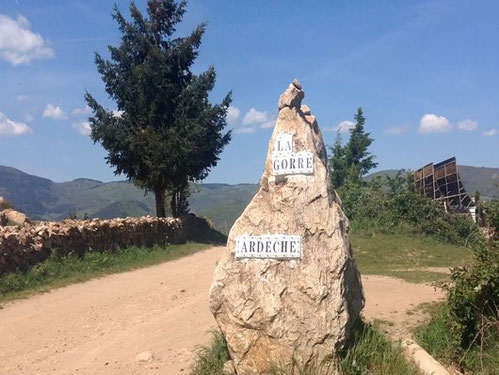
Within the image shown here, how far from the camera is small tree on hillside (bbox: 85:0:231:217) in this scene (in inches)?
891

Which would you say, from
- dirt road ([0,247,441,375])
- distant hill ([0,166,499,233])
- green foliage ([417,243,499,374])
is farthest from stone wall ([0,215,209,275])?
distant hill ([0,166,499,233])

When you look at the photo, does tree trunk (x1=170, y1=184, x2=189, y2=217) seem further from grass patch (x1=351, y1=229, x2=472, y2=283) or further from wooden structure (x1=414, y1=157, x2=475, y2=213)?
wooden structure (x1=414, y1=157, x2=475, y2=213)

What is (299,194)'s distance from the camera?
5.60 meters

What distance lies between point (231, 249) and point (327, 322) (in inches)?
46.7

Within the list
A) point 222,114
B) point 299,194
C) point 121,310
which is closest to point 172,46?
point 222,114

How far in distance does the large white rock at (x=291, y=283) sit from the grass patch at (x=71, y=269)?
645cm

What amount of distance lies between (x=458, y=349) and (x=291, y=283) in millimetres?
2221

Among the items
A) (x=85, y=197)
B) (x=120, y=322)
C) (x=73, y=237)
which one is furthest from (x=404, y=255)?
(x=85, y=197)

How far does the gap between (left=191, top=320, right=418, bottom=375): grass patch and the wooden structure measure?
815 inches

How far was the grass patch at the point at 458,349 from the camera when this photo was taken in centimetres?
591

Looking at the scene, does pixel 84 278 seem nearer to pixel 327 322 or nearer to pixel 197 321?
pixel 197 321

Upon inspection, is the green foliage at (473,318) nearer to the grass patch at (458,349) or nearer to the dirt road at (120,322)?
the grass patch at (458,349)

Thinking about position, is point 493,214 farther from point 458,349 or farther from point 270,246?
point 270,246

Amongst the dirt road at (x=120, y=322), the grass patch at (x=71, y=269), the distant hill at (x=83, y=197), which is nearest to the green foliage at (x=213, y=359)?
the dirt road at (x=120, y=322)
